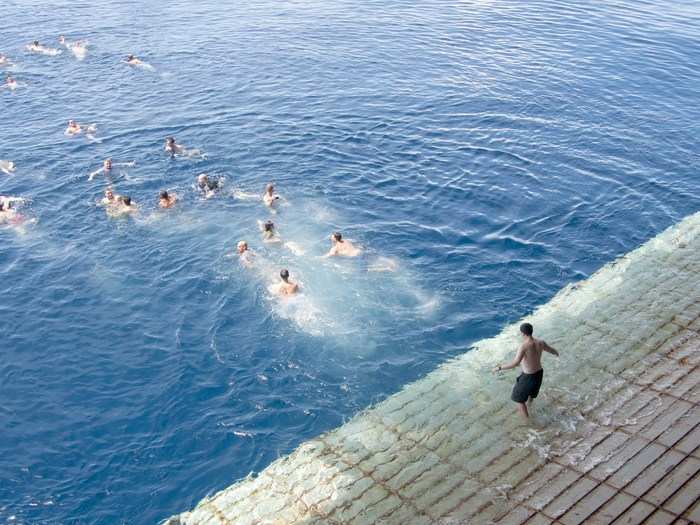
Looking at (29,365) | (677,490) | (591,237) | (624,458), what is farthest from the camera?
(591,237)

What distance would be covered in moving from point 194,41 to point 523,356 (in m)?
34.2

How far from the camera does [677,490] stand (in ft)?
37.5

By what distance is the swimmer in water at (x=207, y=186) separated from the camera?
24312 mm

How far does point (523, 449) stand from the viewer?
514 inches

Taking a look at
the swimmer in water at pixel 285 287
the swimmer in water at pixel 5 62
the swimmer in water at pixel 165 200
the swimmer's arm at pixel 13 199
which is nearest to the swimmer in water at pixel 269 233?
the swimmer in water at pixel 285 287

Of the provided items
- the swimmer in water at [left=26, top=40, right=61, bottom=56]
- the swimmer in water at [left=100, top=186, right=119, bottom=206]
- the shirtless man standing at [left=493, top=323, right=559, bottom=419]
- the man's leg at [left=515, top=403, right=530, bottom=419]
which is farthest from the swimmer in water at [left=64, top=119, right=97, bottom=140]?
the man's leg at [left=515, top=403, right=530, bottom=419]

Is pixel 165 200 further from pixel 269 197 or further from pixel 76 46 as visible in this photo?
pixel 76 46

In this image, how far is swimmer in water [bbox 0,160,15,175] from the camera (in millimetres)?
26312

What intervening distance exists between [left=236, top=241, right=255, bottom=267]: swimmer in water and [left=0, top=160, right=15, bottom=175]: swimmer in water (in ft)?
39.1

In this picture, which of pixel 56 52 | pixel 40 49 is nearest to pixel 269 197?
pixel 56 52

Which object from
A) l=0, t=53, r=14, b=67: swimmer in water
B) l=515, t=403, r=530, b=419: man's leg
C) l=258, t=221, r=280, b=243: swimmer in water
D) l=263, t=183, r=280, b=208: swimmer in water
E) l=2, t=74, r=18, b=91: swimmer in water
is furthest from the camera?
l=0, t=53, r=14, b=67: swimmer in water

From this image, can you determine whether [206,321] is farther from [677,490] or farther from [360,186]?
[677,490]

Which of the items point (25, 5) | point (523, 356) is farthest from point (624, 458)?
point (25, 5)

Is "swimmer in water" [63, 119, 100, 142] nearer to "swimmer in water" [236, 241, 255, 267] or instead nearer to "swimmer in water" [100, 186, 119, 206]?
"swimmer in water" [100, 186, 119, 206]
